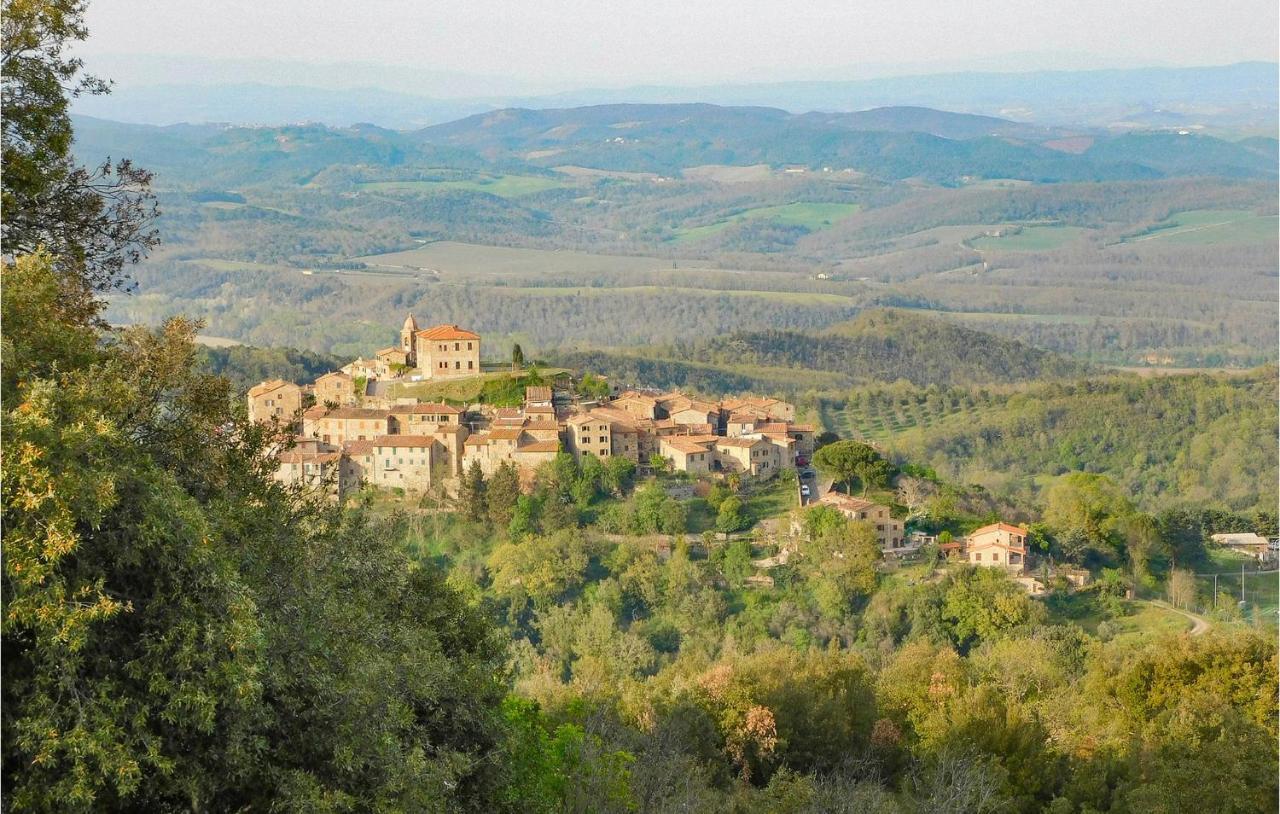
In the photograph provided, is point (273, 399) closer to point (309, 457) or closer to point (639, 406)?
point (309, 457)

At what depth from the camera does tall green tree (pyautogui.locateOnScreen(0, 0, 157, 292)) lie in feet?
36.2

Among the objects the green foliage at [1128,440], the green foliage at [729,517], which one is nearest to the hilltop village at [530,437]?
the green foliage at [729,517]

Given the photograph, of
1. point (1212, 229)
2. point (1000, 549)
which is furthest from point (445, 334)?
point (1212, 229)

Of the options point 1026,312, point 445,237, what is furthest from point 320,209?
point 1026,312

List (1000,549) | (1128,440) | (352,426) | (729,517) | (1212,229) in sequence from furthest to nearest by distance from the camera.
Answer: (1212,229), (1128,440), (352,426), (729,517), (1000,549)

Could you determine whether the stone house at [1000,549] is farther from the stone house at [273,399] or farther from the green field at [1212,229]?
the green field at [1212,229]

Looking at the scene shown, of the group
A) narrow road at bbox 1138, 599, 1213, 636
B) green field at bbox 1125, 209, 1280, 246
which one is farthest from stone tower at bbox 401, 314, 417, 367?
green field at bbox 1125, 209, 1280, 246

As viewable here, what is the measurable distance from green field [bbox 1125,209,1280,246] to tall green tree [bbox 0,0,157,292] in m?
→ 174

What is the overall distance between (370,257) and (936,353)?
8057 cm

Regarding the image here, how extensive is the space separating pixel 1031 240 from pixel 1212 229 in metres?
20.6

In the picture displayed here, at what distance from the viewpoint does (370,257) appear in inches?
6535

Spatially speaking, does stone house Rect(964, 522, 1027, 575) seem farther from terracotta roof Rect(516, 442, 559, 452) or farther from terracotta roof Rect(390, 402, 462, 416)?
terracotta roof Rect(390, 402, 462, 416)

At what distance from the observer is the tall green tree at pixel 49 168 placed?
11.0 meters

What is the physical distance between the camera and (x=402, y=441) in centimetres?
3912
